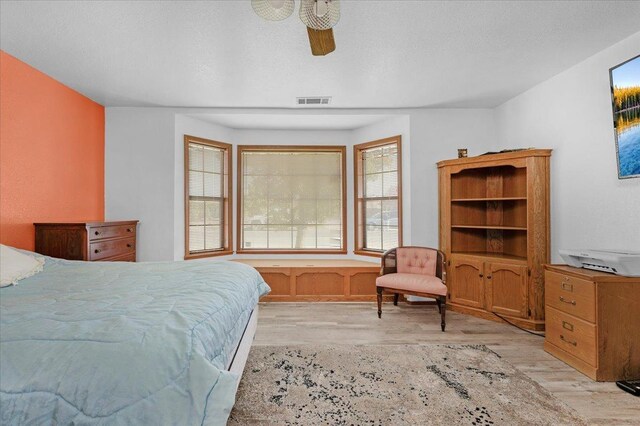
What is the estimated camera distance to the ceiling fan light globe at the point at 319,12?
149cm

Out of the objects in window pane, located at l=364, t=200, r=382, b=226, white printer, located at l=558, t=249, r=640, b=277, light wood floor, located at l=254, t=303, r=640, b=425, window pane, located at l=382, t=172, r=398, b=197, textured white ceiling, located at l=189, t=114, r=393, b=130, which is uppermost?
textured white ceiling, located at l=189, t=114, r=393, b=130

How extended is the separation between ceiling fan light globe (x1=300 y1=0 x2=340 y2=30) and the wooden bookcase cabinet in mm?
2793

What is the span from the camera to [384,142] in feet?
14.7

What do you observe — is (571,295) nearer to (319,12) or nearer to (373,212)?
(373,212)

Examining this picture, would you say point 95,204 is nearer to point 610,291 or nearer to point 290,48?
point 290,48

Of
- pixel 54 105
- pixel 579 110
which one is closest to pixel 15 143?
pixel 54 105

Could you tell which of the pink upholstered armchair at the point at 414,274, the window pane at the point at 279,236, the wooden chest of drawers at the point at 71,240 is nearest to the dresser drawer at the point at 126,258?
the wooden chest of drawers at the point at 71,240

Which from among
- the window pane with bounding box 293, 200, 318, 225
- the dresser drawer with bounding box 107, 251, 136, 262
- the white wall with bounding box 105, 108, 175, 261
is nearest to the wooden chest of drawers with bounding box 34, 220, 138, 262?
the dresser drawer with bounding box 107, 251, 136, 262

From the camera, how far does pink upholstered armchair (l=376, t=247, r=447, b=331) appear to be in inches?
134

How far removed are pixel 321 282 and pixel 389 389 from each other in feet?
7.25

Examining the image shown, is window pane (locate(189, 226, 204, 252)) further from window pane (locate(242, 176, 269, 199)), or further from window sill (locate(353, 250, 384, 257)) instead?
window sill (locate(353, 250, 384, 257))

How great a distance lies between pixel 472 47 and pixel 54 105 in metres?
4.22

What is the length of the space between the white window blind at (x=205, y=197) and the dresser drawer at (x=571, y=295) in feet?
13.6

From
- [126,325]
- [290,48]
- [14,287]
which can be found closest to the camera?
[126,325]
